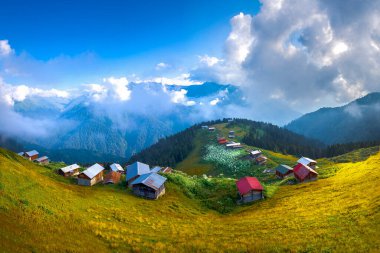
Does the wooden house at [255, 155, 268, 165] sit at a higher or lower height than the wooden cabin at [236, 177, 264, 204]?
higher

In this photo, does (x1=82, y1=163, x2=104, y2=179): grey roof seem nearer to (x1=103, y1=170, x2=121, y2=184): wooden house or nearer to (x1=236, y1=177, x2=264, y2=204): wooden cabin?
(x1=103, y1=170, x2=121, y2=184): wooden house

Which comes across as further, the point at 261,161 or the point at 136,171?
the point at 261,161

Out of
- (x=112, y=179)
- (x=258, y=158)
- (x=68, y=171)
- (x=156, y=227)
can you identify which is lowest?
(x=156, y=227)

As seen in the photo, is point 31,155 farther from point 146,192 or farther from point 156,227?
point 156,227

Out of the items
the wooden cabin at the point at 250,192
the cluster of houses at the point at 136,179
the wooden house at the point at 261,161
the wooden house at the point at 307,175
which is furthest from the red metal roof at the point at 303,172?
the wooden house at the point at 261,161

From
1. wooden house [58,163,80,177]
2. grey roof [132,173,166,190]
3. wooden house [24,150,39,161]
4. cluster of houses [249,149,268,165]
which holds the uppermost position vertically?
wooden house [24,150,39,161]


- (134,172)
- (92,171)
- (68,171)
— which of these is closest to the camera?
(92,171)

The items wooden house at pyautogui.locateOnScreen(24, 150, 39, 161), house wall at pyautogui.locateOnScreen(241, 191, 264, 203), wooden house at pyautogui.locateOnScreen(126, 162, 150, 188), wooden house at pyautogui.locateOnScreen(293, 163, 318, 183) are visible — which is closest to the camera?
house wall at pyautogui.locateOnScreen(241, 191, 264, 203)

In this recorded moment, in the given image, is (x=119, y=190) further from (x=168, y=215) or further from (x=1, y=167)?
(x=1, y=167)

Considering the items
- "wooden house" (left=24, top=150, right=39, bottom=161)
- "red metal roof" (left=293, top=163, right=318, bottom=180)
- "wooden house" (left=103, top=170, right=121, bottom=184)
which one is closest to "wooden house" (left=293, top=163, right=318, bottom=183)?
"red metal roof" (left=293, top=163, right=318, bottom=180)

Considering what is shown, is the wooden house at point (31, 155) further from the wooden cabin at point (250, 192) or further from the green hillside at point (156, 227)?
the wooden cabin at point (250, 192)

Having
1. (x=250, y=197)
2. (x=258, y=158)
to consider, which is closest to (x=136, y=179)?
(x=250, y=197)
